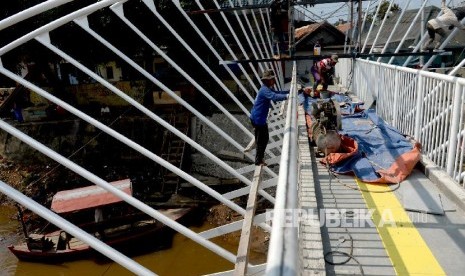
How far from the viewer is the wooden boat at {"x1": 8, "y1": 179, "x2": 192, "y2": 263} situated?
1247 centimetres

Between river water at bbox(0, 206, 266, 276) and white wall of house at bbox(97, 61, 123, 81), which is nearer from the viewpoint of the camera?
river water at bbox(0, 206, 266, 276)

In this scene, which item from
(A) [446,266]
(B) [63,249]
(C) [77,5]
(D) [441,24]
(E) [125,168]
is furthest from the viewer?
(E) [125,168]

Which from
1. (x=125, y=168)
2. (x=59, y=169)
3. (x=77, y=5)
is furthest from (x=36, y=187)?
(x=77, y=5)

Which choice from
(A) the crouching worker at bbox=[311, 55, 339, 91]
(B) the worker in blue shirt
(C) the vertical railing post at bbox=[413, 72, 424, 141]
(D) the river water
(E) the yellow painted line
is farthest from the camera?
(D) the river water

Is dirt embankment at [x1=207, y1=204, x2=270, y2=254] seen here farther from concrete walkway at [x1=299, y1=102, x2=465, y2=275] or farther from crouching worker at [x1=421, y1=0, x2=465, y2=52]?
crouching worker at [x1=421, y1=0, x2=465, y2=52]

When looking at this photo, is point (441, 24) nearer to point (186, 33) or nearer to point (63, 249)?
point (186, 33)

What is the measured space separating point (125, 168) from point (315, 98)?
39.4ft

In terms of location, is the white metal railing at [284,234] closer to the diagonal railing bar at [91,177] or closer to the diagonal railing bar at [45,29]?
the diagonal railing bar at [91,177]

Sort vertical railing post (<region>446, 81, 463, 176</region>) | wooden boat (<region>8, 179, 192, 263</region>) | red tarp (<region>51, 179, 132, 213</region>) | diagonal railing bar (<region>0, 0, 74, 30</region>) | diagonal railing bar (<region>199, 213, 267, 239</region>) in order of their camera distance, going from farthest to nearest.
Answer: wooden boat (<region>8, 179, 192, 263</region>) < red tarp (<region>51, 179, 132, 213</region>) < vertical railing post (<region>446, 81, 463, 176</region>) < diagonal railing bar (<region>199, 213, 267, 239</region>) < diagonal railing bar (<region>0, 0, 74, 30</region>)

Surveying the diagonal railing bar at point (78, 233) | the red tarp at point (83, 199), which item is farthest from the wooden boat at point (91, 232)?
the diagonal railing bar at point (78, 233)

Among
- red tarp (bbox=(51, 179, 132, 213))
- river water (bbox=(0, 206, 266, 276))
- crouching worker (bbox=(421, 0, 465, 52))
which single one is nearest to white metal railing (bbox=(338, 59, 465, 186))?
crouching worker (bbox=(421, 0, 465, 52))

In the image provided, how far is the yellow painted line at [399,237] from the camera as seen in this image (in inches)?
120

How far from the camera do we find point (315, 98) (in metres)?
10.2

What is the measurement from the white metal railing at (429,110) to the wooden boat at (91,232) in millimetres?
9429
